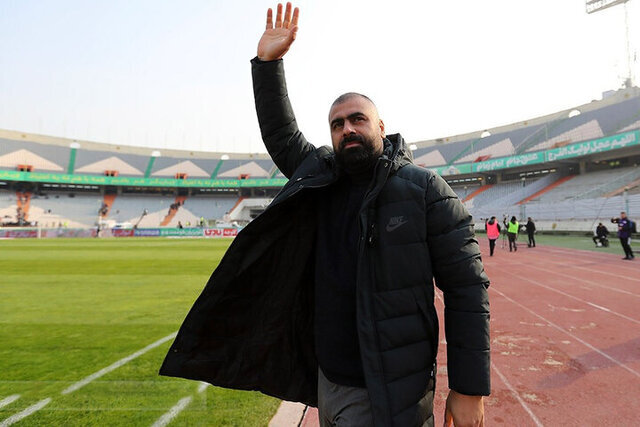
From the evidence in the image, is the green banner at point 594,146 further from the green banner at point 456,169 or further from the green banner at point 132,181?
the green banner at point 132,181

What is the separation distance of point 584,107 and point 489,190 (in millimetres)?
14903

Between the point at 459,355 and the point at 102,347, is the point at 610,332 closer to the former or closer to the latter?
the point at 459,355

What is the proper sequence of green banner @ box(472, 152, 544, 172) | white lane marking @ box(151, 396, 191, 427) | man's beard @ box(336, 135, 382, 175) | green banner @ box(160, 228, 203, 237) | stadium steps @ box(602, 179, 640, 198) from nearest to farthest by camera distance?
man's beard @ box(336, 135, 382, 175)
white lane marking @ box(151, 396, 191, 427)
stadium steps @ box(602, 179, 640, 198)
green banner @ box(472, 152, 544, 172)
green banner @ box(160, 228, 203, 237)

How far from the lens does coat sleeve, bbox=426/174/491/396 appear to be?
4.42 ft

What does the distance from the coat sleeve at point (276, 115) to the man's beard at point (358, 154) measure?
1.46 ft

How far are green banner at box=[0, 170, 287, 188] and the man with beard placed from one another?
5241 cm

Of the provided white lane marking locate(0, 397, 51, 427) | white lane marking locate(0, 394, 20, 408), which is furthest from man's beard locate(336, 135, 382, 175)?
white lane marking locate(0, 394, 20, 408)

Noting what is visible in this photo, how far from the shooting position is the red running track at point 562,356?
2.71 m

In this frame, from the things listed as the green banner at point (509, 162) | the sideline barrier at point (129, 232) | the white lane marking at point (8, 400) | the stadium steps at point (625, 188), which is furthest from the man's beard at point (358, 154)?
the green banner at point (509, 162)

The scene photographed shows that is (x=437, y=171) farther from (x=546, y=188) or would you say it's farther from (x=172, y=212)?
(x=172, y=212)

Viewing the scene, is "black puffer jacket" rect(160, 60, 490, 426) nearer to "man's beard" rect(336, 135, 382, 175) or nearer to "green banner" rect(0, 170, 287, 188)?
"man's beard" rect(336, 135, 382, 175)

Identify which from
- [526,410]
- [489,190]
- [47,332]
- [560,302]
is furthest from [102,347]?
[489,190]

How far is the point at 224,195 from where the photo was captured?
211 feet

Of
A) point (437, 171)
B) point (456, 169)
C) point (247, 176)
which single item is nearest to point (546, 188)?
point (456, 169)
